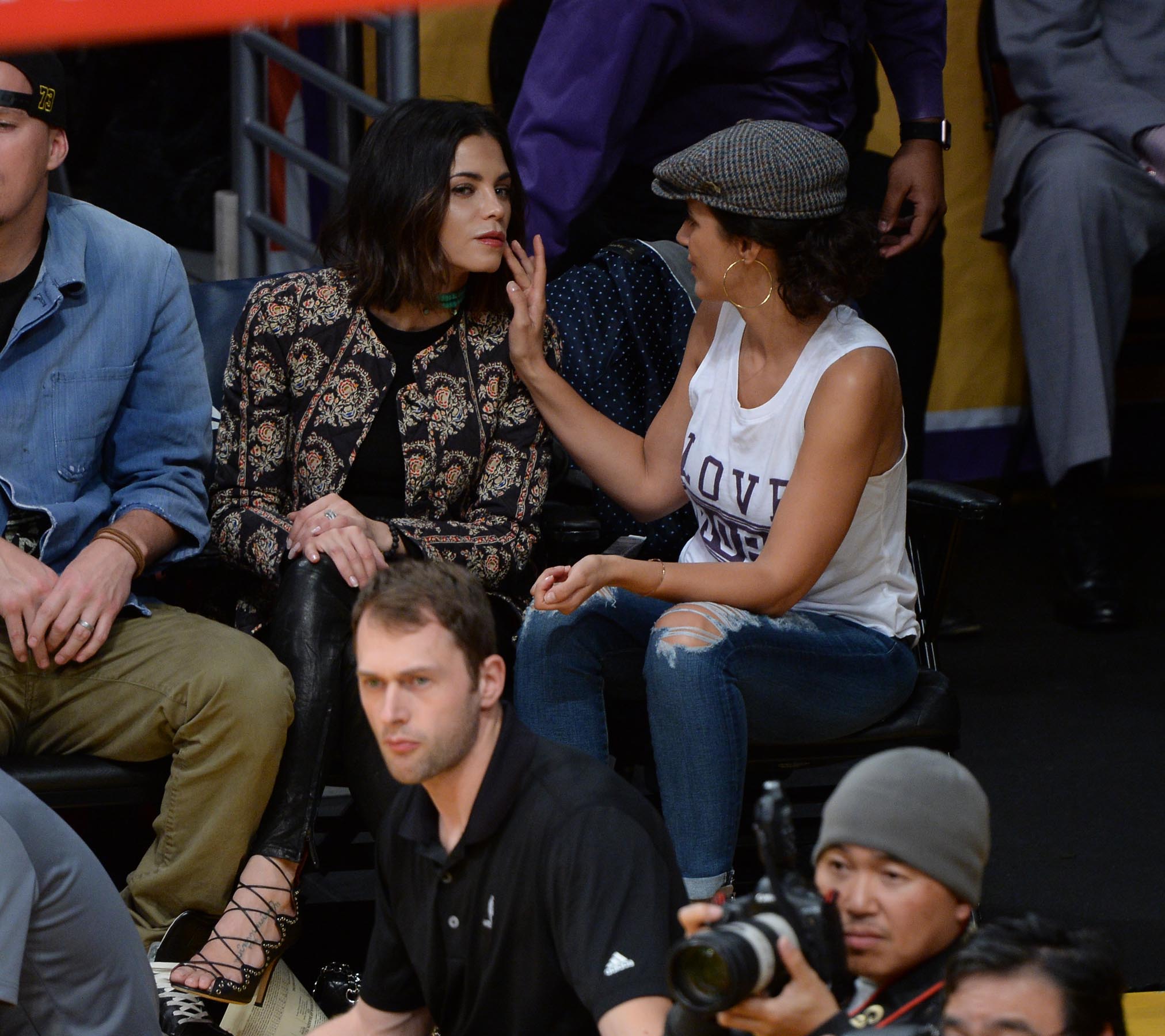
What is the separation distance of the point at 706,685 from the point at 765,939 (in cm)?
96

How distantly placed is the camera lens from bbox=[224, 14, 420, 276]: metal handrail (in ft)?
8.91

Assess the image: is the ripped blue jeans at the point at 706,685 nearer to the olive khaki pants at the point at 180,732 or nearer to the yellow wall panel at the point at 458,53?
the olive khaki pants at the point at 180,732

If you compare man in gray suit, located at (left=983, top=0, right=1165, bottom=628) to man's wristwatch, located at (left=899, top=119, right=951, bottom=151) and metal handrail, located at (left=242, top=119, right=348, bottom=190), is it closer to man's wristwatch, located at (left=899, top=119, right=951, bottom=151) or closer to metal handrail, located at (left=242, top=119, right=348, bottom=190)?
man's wristwatch, located at (left=899, top=119, right=951, bottom=151)

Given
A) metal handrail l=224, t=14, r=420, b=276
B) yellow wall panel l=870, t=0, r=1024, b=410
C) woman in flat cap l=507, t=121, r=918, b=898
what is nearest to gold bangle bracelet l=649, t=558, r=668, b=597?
woman in flat cap l=507, t=121, r=918, b=898

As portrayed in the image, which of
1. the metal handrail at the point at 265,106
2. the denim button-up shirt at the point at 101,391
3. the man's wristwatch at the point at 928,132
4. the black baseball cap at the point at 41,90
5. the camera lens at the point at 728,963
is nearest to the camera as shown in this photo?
the camera lens at the point at 728,963

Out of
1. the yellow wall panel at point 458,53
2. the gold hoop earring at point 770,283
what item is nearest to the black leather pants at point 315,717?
the gold hoop earring at point 770,283

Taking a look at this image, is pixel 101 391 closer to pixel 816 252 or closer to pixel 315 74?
pixel 816 252

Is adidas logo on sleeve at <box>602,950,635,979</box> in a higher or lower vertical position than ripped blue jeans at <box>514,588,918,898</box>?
higher

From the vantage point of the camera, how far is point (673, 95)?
326 centimetres

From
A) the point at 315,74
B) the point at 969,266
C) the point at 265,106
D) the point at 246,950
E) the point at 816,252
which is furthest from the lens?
the point at 969,266

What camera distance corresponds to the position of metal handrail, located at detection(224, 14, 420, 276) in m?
3.88

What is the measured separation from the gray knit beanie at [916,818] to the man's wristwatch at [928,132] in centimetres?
188

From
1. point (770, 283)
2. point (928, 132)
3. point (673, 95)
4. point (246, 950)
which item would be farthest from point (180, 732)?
point (928, 132)

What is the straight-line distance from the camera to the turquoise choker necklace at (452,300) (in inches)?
113
